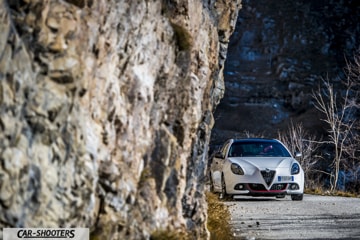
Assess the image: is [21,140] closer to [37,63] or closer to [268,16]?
[37,63]

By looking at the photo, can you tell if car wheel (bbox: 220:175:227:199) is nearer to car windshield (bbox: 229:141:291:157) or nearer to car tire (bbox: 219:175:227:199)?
car tire (bbox: 219:175:227:199)

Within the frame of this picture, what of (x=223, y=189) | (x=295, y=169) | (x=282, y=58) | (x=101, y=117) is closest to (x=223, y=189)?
(x=223, y=189)

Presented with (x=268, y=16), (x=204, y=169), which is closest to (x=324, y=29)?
(x=268, y=16)

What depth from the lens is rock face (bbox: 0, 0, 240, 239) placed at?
200 inches

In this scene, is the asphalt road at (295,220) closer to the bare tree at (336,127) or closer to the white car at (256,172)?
the white car at (256,172)

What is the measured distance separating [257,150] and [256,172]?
1.56 m

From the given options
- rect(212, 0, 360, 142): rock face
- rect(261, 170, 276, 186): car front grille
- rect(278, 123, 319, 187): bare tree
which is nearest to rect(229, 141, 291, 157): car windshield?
rect(261, 170, 276, 186): car front grille

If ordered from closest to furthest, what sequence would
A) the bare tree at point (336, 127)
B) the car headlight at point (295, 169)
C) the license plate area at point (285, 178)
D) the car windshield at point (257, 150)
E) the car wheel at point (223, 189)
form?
the license plate area at point (285, 178)
the car headlight at point (295, 169)
the car wheel at point (223, 189)
the car windshield at point (257, 150)
the bare tree at point (336, 127)

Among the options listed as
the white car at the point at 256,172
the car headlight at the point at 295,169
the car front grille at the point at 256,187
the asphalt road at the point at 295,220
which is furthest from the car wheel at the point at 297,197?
the car front grille at the point at 256,187

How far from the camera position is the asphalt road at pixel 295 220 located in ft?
33.3

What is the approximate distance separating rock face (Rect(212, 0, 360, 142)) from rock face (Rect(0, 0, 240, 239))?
287ft

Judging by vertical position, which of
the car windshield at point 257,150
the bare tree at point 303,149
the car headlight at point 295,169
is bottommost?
the bare tree at point 303,149

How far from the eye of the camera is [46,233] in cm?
534

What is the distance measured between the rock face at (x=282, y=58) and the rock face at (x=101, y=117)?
287 feet
